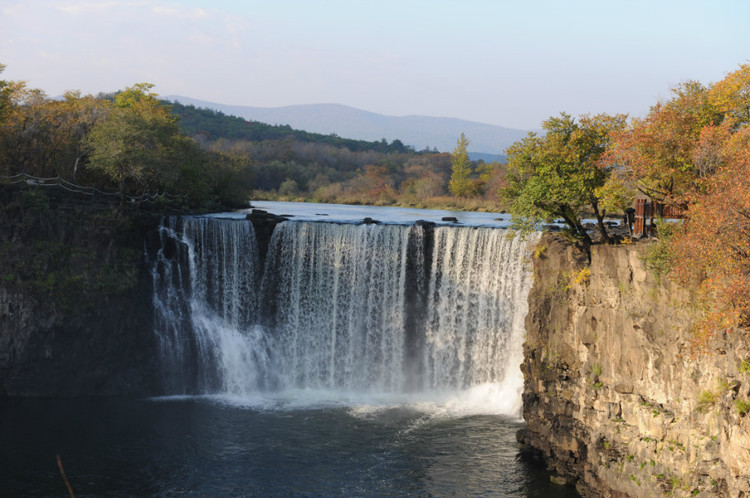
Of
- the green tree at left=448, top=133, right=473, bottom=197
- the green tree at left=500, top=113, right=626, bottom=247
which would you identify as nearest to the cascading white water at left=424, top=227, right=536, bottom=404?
the green tree at left=500, top=113, right=626, bottom=247

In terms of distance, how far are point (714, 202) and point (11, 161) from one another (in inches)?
1221

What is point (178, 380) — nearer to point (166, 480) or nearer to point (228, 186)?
point (166, 480)

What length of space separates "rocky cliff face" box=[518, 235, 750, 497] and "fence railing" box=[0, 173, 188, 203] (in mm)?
19693

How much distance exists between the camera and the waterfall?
30156 mm

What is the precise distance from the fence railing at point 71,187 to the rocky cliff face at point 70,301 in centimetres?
68

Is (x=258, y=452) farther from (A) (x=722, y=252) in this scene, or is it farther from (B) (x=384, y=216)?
(B) (x=384, y=216)

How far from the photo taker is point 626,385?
2102 centimetres

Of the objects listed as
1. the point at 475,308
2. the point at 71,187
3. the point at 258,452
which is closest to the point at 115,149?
the point at 71,187

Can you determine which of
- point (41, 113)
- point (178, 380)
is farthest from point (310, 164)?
point (178, 380)

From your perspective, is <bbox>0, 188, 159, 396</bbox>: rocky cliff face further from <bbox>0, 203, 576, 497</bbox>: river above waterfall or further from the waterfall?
the waterfall

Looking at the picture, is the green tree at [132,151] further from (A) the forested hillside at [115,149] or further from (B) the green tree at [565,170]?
(B) the green tree at [565,170]

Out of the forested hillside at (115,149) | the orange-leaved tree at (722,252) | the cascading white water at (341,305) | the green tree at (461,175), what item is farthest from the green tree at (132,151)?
the green tree at (461,175)

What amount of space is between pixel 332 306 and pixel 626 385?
14442mm

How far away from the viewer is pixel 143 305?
31859 millimetres
